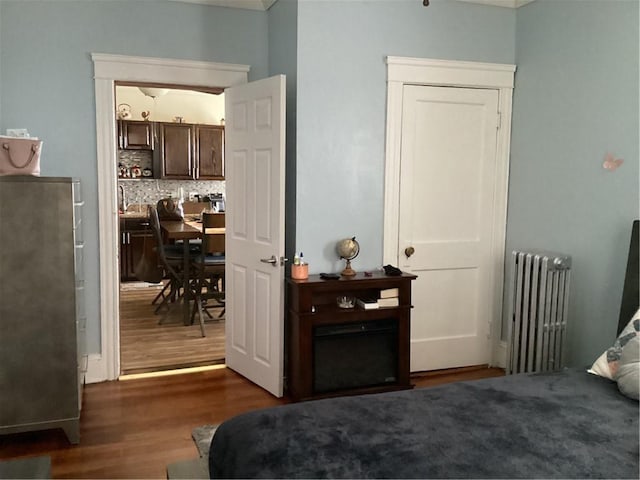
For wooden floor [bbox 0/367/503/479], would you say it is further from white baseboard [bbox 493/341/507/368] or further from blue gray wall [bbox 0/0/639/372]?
blue gray wall [bbox 0/0/639/372]

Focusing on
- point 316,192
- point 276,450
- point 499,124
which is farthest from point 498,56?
point 276,450

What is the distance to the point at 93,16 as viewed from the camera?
12.2 feet

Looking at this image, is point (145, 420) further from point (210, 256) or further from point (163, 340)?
point (210, 256)

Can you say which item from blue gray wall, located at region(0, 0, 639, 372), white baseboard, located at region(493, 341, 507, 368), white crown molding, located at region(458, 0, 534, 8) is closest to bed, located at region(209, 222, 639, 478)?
blue gray wall, located at region(0, 0, 639, 372)

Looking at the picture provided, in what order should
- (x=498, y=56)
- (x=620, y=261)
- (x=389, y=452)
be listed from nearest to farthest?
(x=389, y=452) < (x=620, y=261) < (x=498, y=56)

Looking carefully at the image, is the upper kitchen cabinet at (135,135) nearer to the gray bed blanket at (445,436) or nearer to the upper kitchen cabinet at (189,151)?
the upper kitchen cabinet at (189,151)

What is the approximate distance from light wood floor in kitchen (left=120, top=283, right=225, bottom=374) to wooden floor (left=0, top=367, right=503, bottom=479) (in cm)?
31

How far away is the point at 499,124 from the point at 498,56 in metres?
0.49

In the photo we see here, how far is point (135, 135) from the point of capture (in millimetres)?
7762

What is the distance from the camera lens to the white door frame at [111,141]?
3.79m

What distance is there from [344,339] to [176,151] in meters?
5.20

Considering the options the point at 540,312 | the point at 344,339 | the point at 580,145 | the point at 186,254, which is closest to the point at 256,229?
the point at 344,339

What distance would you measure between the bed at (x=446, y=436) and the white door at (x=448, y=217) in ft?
5.63

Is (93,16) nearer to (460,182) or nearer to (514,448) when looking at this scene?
(460,182)
